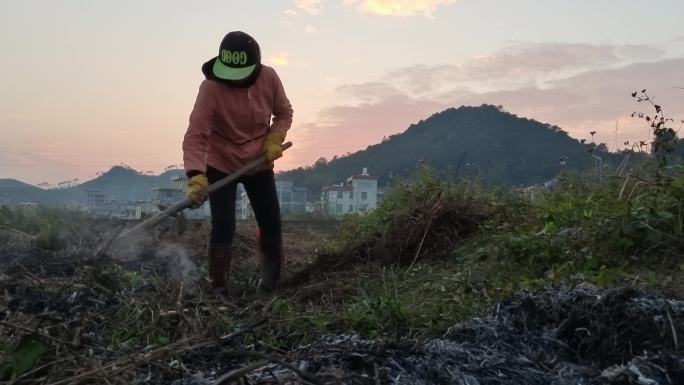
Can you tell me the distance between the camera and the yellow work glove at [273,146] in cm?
393

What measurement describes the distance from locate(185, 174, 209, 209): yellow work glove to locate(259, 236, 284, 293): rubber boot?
811 mm

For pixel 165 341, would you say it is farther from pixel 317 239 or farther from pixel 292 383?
pixel 317 239

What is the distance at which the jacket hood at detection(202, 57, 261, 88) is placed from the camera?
3.82 meters

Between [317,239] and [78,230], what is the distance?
3.08 metres

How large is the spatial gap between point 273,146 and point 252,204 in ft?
1.47

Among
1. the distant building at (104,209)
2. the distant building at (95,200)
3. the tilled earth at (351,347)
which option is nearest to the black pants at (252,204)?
the tilled earth at (351,347)

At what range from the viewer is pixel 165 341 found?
2.26 m

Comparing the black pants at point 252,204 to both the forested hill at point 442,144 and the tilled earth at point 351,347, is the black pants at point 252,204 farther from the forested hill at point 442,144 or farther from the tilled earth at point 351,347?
the forested hill at point 442,144

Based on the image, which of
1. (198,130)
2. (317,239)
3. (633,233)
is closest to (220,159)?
(198,130)

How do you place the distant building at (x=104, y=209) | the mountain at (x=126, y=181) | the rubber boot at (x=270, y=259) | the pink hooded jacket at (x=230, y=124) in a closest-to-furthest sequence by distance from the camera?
the pink hooded jacket at (x=230, y=124)
the rubber boot at (x=270, y=259)
the distant building at (x=104, y=209)
the mountain at (x=126, y=181)

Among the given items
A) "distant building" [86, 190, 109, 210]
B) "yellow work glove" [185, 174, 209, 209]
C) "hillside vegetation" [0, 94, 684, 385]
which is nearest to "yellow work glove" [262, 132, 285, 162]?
"yellow work glove" [185, 174, 209, 209]

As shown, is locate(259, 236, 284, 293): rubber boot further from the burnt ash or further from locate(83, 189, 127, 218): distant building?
the burnt ash

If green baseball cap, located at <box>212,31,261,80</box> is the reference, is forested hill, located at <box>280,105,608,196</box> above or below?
above

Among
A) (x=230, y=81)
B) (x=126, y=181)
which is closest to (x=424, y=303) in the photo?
(x=230, y=81)
